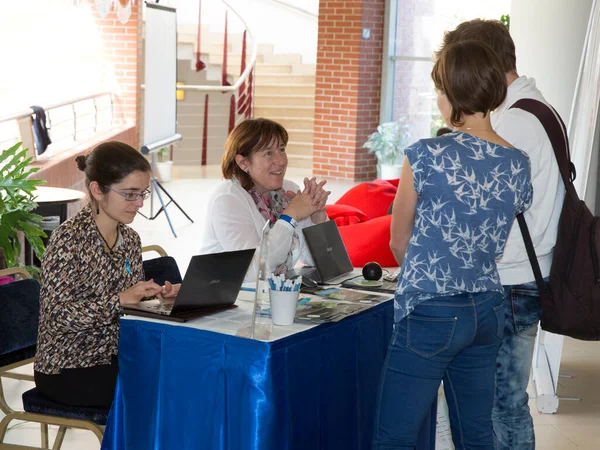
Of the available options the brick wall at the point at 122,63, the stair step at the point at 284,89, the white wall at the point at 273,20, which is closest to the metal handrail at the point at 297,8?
the white wall at the point at 273,20

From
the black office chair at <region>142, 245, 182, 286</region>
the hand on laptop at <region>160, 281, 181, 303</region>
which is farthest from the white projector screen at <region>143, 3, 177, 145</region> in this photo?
the hand on laptop at <region>160, 281, 181, 303</region>

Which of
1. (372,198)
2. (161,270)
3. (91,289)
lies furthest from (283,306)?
(372,198)

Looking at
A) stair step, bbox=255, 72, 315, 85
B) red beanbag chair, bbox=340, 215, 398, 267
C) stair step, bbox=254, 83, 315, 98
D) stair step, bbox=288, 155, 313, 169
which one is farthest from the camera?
stair step, bbox=255, 72, 315, 85

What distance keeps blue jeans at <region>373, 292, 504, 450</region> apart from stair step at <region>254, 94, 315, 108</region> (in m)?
11.1

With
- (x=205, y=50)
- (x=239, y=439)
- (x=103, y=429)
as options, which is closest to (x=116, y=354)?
(x=103, y=429)

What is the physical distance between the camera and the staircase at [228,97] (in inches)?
498

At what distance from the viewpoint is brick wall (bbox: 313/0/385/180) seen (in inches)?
429

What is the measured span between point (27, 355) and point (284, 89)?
1081 centimetres

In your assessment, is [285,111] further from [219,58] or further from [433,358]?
[433,358]

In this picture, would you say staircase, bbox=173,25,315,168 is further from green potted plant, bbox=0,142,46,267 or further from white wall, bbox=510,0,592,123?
green potted plant, bbox=0,142,46,267

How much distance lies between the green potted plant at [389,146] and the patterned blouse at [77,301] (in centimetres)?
811

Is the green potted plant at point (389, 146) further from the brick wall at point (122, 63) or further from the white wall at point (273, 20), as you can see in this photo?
the white wall at point (273, 20)

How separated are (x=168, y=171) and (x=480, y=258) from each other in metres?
8.34

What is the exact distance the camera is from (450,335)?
2.05m
